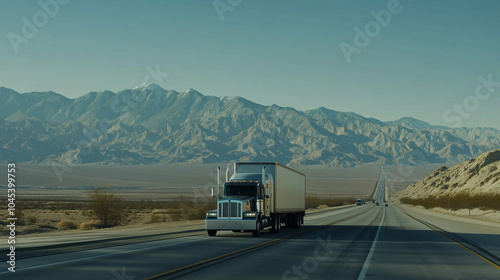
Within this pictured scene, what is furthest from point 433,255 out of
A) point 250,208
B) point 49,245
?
point 49,245

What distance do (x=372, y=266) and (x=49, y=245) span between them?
44.5 ft

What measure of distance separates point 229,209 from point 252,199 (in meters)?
1.32

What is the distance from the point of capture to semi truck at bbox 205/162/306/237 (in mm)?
28000

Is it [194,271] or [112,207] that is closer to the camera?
[194,271]

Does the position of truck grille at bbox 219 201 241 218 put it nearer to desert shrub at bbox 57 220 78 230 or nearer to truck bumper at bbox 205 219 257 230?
truck bumper at bbox 205 219 257 230

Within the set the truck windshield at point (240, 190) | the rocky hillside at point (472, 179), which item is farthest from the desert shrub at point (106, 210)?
the rocky hillside at point (472, 179)

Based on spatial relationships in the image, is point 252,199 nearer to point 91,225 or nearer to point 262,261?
point 262,261

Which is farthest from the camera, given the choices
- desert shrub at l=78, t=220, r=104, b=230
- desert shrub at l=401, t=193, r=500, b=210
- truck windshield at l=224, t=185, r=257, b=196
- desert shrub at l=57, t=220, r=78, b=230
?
desert shrub at l=401, t=193, r=500, b=210

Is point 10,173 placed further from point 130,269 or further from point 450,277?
point 450,277

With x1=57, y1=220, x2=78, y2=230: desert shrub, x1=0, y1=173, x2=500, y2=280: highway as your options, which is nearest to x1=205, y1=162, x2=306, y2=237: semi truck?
x1=0, y1=173, x2=500, y2=280: highway

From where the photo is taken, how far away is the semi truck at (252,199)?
28000 millimetres

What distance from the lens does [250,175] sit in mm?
30375

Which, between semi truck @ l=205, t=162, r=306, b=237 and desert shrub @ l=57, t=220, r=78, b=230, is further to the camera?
desert shrub @ l=57, t=220, r=78, b=230

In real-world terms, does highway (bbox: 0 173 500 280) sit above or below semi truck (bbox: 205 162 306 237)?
below
